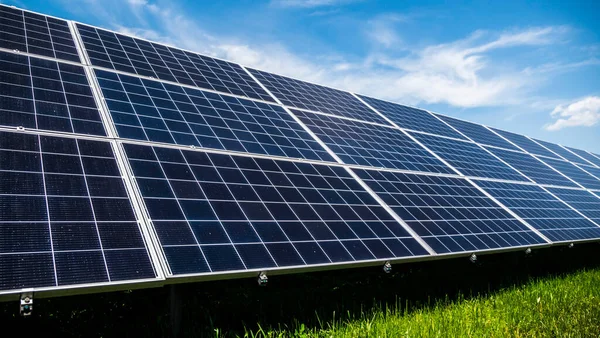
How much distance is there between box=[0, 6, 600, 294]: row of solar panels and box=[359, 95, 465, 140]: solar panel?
246 cm

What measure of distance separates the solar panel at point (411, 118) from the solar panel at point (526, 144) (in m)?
7.88

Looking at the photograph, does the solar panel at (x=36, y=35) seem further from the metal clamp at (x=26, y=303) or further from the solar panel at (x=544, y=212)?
the solar panel at (x=544, y=212)

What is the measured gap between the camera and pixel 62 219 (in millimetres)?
6156

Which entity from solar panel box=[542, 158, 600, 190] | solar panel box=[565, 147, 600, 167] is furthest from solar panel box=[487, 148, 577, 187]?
solar panel box=[565, 147, 600, 167]

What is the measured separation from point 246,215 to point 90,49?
29.2ft

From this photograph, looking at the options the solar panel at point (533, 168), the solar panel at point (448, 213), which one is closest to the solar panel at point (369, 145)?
the solar panel at point (448, 213)

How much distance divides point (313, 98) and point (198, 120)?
808 centimetres

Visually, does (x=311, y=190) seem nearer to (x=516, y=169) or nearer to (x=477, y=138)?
(x=516, y=169)

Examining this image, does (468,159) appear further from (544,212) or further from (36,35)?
(36,35)

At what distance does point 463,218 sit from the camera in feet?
40.1

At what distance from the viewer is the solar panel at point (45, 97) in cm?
830

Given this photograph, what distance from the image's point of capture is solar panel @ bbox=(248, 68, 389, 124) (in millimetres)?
17023

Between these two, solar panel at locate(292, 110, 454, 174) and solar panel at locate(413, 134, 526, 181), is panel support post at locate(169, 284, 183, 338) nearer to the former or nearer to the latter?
solar panel at locate(292, 110, 454, 174)

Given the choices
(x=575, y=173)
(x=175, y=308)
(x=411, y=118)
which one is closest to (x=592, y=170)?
(x=575, y=173)
